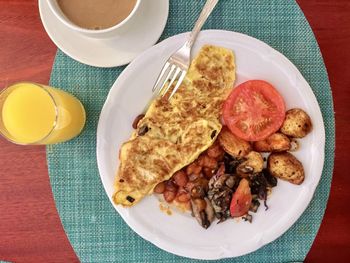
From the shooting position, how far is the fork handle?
1549 millimetres

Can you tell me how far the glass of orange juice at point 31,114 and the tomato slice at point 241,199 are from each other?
0.54 m

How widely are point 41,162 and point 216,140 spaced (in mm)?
572

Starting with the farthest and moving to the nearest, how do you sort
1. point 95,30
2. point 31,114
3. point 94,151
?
1. point 94,151
2. point 31,114
3. point 95,30

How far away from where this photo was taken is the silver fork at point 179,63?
1554 millimetres

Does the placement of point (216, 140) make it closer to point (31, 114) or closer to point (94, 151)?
point (94, 151)

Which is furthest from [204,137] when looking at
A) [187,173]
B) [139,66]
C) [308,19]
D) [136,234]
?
[308,19]

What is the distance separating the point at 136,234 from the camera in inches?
65.6

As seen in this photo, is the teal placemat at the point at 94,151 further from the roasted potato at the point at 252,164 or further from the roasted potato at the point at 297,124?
the roasted potato at the point at 252,164

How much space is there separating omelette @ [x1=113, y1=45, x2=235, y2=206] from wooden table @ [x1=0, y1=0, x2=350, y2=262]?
0.98 feet

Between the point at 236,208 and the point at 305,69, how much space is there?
49cm

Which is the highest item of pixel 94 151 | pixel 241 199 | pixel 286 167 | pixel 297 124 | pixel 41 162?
pixel 297 124

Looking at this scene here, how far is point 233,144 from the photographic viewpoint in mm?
1552

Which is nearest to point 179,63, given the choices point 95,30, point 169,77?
point 169,77

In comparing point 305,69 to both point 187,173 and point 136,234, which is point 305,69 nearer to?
point 187,173
